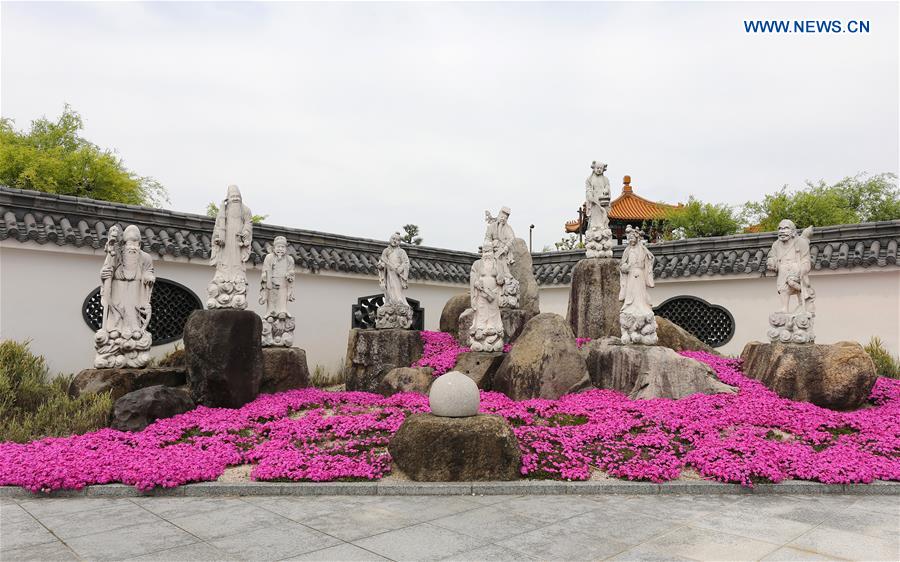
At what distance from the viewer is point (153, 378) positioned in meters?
10.7

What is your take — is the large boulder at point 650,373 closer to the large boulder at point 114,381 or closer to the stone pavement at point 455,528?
the stone pavement at point 455,528

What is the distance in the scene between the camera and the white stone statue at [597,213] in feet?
45.4

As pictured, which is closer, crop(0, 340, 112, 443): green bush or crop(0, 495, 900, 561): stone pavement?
crop(0, 495, 900, 561): stone pavement

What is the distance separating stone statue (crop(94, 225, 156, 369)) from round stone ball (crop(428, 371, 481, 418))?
6551 mm

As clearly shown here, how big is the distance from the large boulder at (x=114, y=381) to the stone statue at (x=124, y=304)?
29 centimetres

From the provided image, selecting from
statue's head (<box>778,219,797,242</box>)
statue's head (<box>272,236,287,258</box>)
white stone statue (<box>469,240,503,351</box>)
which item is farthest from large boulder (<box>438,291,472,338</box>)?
statue's head (<box>778,219,797,242</box>)

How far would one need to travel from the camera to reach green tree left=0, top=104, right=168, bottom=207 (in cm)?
2156

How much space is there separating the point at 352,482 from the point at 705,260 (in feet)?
45.4

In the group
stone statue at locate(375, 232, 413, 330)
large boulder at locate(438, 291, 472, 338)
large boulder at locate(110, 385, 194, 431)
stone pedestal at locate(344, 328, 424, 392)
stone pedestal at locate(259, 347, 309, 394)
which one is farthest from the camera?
Result: large boulder at locate(438, 291, 472, 338)

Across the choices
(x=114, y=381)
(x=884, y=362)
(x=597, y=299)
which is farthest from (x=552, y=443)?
(x=884, y=362)

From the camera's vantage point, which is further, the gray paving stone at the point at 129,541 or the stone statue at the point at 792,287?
the stone statue at the point at 792,287

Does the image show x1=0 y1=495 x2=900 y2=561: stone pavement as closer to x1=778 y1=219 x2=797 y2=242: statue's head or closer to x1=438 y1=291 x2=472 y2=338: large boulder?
x1=778 y1=219 x2=797 y2=242: statue's head

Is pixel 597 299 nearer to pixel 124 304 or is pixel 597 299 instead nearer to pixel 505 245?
pixel 505 245

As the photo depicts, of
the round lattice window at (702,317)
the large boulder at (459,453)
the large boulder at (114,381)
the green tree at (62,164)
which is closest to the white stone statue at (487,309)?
the large boulder at (459,453)
